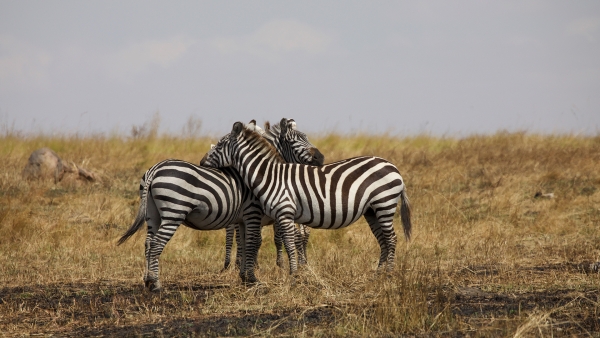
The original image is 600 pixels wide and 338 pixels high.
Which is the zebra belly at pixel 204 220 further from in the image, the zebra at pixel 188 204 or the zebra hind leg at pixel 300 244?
the zebra hind leg at pixel 300 244

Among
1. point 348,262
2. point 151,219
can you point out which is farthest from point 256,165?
point 348,262

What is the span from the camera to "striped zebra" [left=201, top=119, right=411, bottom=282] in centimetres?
815

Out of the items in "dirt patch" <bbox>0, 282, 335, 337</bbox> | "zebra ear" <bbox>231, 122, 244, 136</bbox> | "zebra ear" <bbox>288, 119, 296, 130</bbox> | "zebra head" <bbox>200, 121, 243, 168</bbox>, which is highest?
"zebra ear" <bbox>288, 119, 296, 130</bbox>

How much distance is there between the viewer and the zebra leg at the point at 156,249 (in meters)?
7.73

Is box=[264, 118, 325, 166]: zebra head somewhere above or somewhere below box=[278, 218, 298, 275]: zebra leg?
above

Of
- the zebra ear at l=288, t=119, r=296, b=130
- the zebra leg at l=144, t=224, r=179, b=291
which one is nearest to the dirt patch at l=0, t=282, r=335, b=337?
the zebra leg at l=144, t=224, r=179, b=291

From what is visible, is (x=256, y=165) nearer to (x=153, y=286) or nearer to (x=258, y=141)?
(x=258, y=141)

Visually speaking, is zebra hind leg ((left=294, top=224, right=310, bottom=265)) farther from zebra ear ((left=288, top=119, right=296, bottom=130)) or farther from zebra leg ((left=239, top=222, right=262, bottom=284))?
zebra ear ((left=288, top=119, right=296, bottom=130))

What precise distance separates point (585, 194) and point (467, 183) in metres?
2.36

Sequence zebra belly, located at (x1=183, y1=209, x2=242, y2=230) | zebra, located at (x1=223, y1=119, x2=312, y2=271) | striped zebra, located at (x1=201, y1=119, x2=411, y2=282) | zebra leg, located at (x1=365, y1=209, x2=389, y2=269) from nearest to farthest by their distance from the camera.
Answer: zebra belly, located at (x1=183, y1=209, x2=242, y2=230) < striped zebra, located at (x1=201, y1=119, x2=411, y2=282) < zebra leg, located at (x1=365, y1=209, x2=389, y2=269) < zebra, located at (x1=223, y1=119, x2=312, y2=271)

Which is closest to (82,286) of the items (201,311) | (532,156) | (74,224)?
(201,311)

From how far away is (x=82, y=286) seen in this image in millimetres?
8289

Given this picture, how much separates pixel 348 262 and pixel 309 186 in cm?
127

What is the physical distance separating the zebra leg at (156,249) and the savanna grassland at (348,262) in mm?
184
